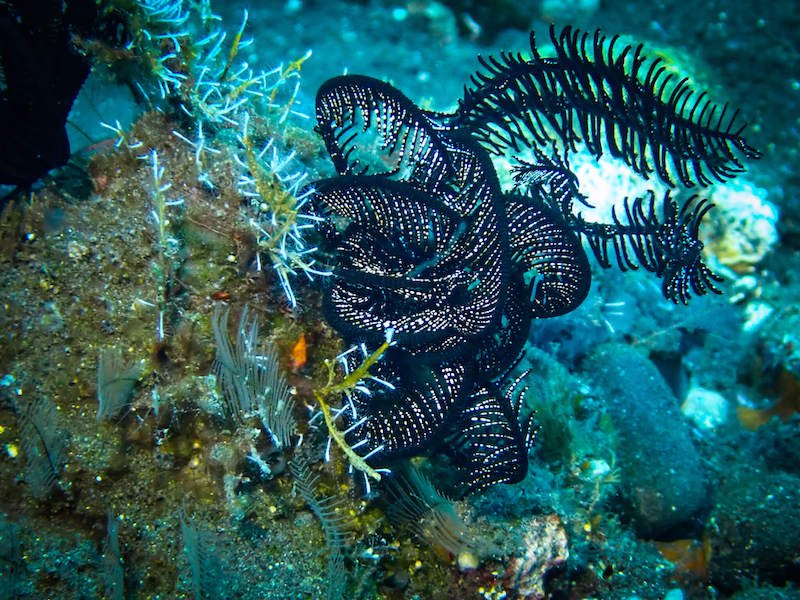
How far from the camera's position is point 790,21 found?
27.4ft

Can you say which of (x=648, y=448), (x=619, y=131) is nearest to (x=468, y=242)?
(x=619, y=131)

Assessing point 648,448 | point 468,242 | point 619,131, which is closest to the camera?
point 468,242

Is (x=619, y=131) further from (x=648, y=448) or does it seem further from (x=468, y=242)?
(x=648, y=448)

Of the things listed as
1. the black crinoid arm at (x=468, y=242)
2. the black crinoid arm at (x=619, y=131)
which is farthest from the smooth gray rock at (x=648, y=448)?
the black crinoid arm at (x=468, y=242)

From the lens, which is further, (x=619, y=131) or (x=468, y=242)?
(x=619, y=131)

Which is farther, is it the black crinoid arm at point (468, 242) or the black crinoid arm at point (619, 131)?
the black crinoid arm at point (619, 131)

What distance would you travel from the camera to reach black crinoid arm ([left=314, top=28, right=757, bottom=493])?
2.35 metres

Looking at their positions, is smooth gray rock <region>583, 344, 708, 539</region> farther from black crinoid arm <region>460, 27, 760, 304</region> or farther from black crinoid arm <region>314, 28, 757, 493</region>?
black crinoid arm <region>314, 28, 757, 493</region>

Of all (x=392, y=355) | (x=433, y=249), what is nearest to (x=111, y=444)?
(x=392, y=355)

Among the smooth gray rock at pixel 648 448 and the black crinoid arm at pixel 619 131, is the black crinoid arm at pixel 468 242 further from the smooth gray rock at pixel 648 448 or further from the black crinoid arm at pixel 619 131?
the smooth gray rock at pixel 648 448

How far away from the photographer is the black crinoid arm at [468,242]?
235 cm

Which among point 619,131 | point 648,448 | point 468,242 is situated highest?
point 619,131

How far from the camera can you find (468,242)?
2.38m

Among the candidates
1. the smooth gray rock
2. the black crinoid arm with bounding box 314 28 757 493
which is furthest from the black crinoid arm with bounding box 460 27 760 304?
the smooth gray rock
